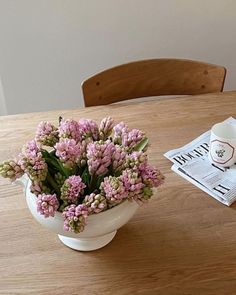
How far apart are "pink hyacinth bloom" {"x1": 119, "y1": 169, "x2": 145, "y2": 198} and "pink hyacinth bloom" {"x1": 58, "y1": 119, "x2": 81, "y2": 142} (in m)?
0.12

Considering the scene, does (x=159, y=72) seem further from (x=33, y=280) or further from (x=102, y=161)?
(x=33, y=280)

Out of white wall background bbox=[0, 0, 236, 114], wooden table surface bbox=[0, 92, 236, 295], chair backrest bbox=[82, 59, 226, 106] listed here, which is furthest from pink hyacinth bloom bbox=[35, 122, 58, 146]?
white wall background bbox=[0, 0, 236, 114]

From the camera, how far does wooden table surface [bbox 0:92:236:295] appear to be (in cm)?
81

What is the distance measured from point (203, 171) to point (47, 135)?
0.42 meters

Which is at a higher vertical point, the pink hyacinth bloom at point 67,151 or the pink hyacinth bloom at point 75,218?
the pink hyacinth bloom at point 67,151

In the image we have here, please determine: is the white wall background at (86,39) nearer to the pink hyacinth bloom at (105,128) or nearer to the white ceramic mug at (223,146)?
the white ceramic mug at (223,146)

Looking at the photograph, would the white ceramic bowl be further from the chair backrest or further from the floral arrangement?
the chair backrest

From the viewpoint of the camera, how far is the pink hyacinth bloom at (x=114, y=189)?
2.41 ft

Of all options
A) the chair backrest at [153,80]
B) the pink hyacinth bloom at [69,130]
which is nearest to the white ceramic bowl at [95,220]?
the pink hyacinth bloom at [69,130]

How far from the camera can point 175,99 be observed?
4.48 feet

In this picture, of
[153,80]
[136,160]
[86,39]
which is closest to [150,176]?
[136,160]

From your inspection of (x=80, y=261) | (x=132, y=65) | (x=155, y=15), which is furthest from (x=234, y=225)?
(x=155, y=15)

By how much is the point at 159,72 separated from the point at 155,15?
47cm

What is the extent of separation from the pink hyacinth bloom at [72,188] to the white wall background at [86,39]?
3.82 ft
